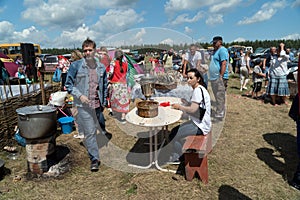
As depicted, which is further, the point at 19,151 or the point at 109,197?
the point at 19,151

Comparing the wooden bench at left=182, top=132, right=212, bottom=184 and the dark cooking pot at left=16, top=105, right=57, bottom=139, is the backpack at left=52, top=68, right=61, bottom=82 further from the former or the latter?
the wooden bench at left=182, top=132, right=212, bottom=184

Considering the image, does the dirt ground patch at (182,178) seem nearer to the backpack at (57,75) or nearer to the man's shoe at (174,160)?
the man's shoe at (174,160)

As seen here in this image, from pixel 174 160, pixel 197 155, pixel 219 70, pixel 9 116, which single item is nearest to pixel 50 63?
pixel 9 116

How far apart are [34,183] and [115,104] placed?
2.55 meters

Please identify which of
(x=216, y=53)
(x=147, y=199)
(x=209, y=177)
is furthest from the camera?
(x=216, y=53)

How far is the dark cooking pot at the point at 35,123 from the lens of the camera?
2818 millimetres

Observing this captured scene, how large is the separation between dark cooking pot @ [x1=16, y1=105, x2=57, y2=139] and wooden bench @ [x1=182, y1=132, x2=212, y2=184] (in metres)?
1.86

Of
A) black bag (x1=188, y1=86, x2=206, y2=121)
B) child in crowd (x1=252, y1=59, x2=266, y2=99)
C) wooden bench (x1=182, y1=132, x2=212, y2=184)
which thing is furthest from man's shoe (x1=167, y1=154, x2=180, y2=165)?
child in crowd (x1=252, y1=59, x2=266, y2=99)

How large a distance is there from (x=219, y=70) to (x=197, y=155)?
99.0 inches

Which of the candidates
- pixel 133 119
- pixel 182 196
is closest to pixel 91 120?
pixel 133 119

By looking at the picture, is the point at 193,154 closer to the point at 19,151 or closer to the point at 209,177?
the point at 209,177

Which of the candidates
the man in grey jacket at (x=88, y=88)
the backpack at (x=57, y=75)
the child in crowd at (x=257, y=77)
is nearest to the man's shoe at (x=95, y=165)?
the man in grey jacket at (x=88, y=88)

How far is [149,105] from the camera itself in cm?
268

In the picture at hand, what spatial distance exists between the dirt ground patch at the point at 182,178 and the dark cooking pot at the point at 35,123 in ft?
2.13
